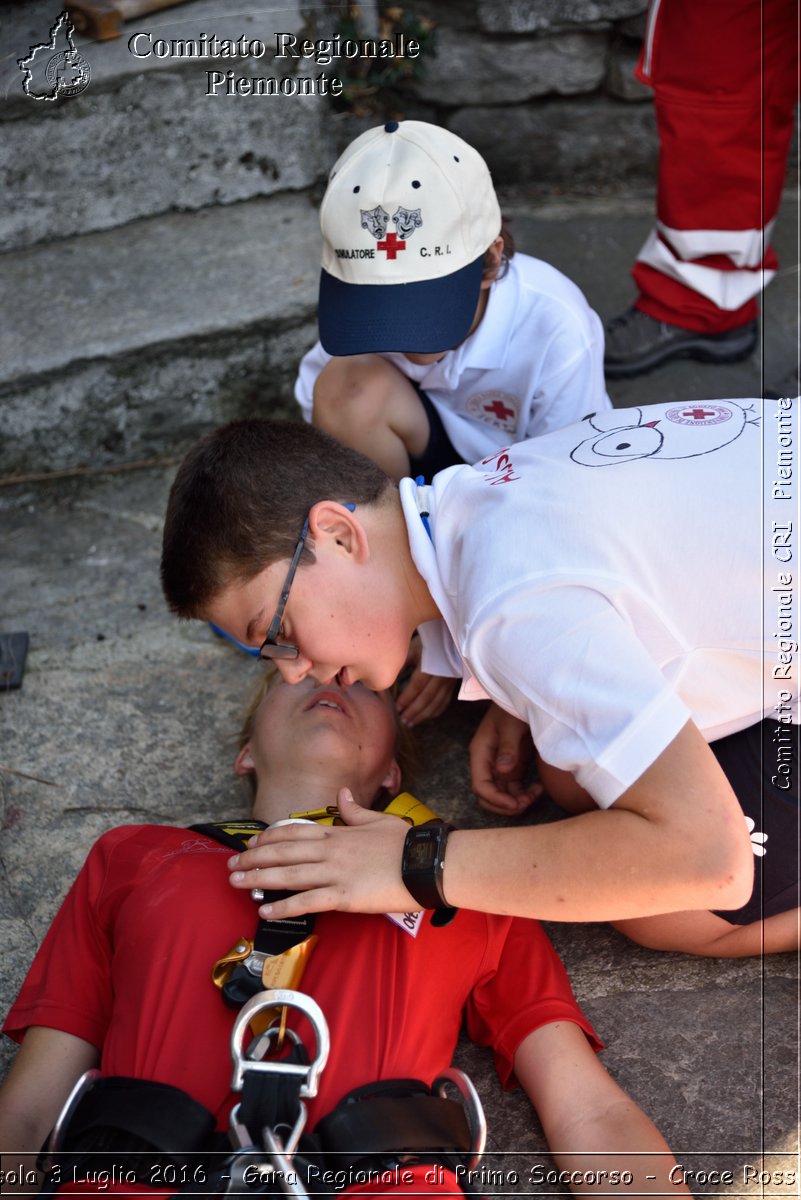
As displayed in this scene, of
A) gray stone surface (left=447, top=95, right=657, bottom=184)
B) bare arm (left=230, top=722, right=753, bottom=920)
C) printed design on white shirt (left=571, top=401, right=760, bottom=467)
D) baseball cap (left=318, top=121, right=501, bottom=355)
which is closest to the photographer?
bare arm (left=230, top=722, right=753, bottom=920)

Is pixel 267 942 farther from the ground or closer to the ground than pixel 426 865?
closer to the ground

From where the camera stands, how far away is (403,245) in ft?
7.47

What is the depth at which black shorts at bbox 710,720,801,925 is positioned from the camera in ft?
6.37

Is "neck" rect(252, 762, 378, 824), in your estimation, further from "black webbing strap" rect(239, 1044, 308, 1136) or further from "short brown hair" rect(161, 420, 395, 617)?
"black webbing strap" rect(239, 1044, 308, 1136)

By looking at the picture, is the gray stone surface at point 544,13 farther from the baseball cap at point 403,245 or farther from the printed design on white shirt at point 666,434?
the printed design on white shirt at point 666,434

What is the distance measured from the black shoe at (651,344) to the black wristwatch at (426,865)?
207cm

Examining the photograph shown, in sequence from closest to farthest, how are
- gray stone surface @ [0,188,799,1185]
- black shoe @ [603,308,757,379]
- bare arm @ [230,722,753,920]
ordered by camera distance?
1. bare arm @ [230,722,753,920]
2. gray stone surface @ [0,188,799,1185]
3. black shoe @ [603,308,757,379]

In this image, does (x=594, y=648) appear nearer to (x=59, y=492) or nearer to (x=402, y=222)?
(x=402, y=222)

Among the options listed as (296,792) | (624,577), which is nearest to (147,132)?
(296,792)

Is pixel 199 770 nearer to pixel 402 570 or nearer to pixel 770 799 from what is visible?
pixel 402 570

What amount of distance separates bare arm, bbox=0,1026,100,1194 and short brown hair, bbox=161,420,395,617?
26.9 inches

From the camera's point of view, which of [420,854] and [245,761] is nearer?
[420,854]

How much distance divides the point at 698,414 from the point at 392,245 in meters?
0.75

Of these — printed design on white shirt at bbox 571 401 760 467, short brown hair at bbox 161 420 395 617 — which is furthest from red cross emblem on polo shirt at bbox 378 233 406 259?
printed design on white shirt at bbox 571 401 760 467
